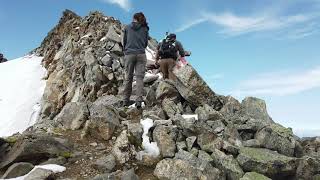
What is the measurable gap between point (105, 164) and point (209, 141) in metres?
3.78

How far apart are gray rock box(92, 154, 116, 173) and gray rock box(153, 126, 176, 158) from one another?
1.70m

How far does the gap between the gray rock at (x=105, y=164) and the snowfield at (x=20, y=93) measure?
78.7 feet

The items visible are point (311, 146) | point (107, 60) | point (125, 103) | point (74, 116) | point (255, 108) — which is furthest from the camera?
point (107, 60)

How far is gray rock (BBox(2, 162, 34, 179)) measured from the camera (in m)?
12.1

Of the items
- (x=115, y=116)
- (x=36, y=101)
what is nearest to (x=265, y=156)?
(x=115, y=116)

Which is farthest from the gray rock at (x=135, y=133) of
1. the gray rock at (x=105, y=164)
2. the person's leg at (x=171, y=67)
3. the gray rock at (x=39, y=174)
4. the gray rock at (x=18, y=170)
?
the person's leg at (x=171, y=67)

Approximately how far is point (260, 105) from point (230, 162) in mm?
7417

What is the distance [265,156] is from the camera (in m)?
14.0

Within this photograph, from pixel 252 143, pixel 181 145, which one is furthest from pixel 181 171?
pixel 252 143

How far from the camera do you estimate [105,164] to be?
12586mm

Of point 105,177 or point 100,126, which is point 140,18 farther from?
point 105,177

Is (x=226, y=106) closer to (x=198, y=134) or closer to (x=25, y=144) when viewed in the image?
(x=198, y=134)

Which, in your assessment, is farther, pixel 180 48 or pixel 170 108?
pixel 180 48

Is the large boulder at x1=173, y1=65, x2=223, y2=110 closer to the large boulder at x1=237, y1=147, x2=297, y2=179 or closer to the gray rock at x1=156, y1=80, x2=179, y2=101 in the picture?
the gray rock at x1=156, y1=80, x2=179, y2=101
